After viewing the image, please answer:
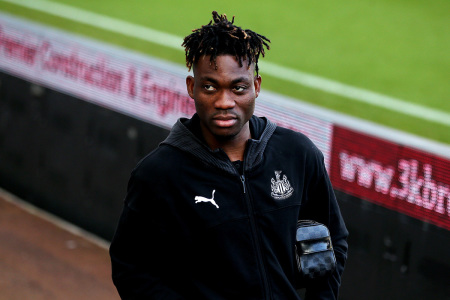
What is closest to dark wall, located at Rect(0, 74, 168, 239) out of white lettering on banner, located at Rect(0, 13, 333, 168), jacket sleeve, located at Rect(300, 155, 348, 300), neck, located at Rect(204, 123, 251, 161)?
white lettering on banner, located at Rect(0, 13, 333, 168)

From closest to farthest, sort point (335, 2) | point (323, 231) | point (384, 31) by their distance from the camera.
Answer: point (323, 231), point (384, 31), point (335, 2)

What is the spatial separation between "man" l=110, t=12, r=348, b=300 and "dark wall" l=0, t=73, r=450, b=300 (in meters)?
2.27

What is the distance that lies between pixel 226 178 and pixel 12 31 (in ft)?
18.2

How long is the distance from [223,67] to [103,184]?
461 centimetres

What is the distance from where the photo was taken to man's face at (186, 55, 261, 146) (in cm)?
272

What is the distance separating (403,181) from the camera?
497cm

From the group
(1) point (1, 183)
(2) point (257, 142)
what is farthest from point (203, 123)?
(1) point (1, 183)

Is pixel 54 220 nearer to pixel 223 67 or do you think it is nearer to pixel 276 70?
pixel 276 70

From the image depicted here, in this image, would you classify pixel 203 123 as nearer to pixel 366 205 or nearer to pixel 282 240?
pixel 282 240

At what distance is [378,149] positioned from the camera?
5090 mm

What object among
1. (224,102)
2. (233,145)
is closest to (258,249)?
(233,145)

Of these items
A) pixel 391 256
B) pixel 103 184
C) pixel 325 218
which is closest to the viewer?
pixel 325 218

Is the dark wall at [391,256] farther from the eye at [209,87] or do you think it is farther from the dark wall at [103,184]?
the eye at [209,87]

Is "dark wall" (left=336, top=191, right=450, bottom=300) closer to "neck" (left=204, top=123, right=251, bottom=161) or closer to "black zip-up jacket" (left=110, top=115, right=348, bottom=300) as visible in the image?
"black zip-up jacket" (left=110, top=115, right=348, bottom=300)
